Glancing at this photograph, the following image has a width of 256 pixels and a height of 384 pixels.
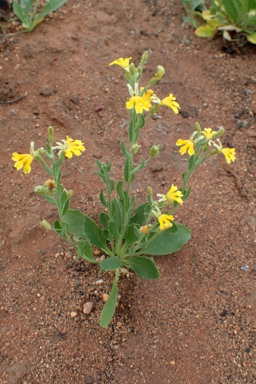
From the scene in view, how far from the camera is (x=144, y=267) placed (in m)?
2.49

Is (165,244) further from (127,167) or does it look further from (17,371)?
(17,371)

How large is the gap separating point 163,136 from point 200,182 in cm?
53

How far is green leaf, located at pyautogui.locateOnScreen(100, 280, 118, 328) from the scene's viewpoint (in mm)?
2381

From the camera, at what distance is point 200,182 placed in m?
3.29

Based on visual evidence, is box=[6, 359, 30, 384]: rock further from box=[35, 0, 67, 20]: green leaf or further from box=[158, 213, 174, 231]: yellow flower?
box=[35, 0, 67, 20]: green leaf

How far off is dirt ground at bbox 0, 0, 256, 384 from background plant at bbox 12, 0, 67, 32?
0.34ft

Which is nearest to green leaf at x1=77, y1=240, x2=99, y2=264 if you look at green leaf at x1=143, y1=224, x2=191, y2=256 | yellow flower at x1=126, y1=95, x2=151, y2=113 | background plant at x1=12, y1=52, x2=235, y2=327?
background plant at x1=12, y1=52, x2=235, y2=327

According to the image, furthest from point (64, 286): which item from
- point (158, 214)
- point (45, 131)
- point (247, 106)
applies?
point (247, 106)

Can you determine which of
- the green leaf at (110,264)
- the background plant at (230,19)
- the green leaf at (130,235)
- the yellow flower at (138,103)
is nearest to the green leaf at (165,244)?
the green leaf at (130,235)

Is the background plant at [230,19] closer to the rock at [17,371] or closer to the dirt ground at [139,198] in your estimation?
the dirt ground at [139,198]

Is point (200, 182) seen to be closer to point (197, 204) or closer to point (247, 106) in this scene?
point (197, 204)

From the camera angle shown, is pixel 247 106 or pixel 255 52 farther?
pixel 255 52

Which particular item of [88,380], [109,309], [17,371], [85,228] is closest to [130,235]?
[85,228]

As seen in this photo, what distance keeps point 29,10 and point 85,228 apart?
2671 millimetres
